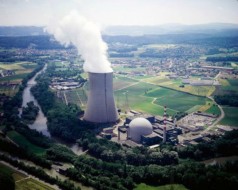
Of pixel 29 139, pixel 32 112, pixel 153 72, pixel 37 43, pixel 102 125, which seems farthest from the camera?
pixel 37 43

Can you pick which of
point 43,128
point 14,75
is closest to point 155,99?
point 43,128

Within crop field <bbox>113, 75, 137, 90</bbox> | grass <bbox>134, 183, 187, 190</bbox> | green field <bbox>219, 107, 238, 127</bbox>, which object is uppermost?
crop field <bbox>113, 75, 137, 90</bbox>

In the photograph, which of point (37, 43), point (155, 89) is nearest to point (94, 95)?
point (155, 89)

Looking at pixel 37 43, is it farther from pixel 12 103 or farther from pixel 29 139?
pixel 29 139

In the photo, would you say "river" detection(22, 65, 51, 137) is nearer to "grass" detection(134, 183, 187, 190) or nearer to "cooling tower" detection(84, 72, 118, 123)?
"cooling tower" detection(84, 72, 118, 123)

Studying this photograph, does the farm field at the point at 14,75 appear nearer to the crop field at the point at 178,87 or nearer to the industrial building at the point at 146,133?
the crop field at the point at 178,87

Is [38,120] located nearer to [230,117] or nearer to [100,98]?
[100,98]

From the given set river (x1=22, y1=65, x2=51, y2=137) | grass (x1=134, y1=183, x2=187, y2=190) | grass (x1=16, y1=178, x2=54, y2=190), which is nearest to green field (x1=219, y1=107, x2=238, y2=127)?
grass (x1=134, y1=183, x2=187, y2=190)
